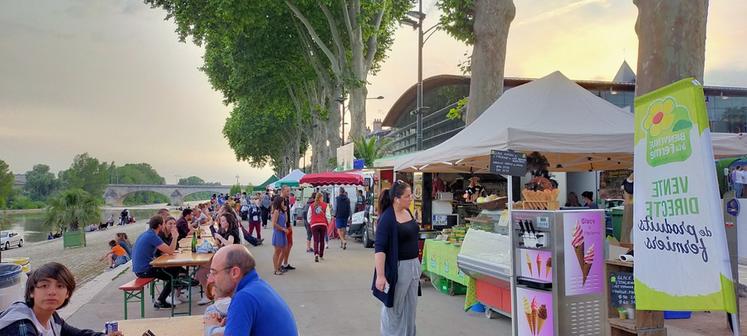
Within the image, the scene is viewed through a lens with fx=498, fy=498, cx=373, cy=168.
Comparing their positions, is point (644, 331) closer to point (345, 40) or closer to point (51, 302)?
point (51, 302)

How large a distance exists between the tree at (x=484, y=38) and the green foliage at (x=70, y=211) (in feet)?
135

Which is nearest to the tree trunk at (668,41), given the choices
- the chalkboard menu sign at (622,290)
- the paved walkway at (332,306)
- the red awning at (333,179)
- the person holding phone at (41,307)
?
the chalkboard menu sign at (622,290)

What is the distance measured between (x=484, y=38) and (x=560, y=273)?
7.22 meters

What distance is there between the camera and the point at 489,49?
438 inches

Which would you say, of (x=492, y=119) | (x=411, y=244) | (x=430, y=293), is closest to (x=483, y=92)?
(x=492, y=119)

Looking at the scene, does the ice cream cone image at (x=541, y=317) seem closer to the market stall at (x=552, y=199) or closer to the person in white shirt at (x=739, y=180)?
the market stall at (x=552, y=199)

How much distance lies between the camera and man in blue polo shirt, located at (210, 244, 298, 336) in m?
2.46

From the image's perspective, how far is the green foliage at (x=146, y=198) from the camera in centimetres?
13500

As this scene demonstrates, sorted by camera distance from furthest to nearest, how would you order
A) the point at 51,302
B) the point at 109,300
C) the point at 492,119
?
the point at 109,300 < the point at 492,119 < the point at 51,302

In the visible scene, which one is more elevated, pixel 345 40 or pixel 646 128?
pixel 345 40

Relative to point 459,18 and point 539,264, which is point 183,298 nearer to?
point 539,264

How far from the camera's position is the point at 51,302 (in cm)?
298

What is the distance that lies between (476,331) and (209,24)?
20.1 meters

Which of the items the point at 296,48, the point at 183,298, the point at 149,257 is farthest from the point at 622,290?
the point at 296,48
